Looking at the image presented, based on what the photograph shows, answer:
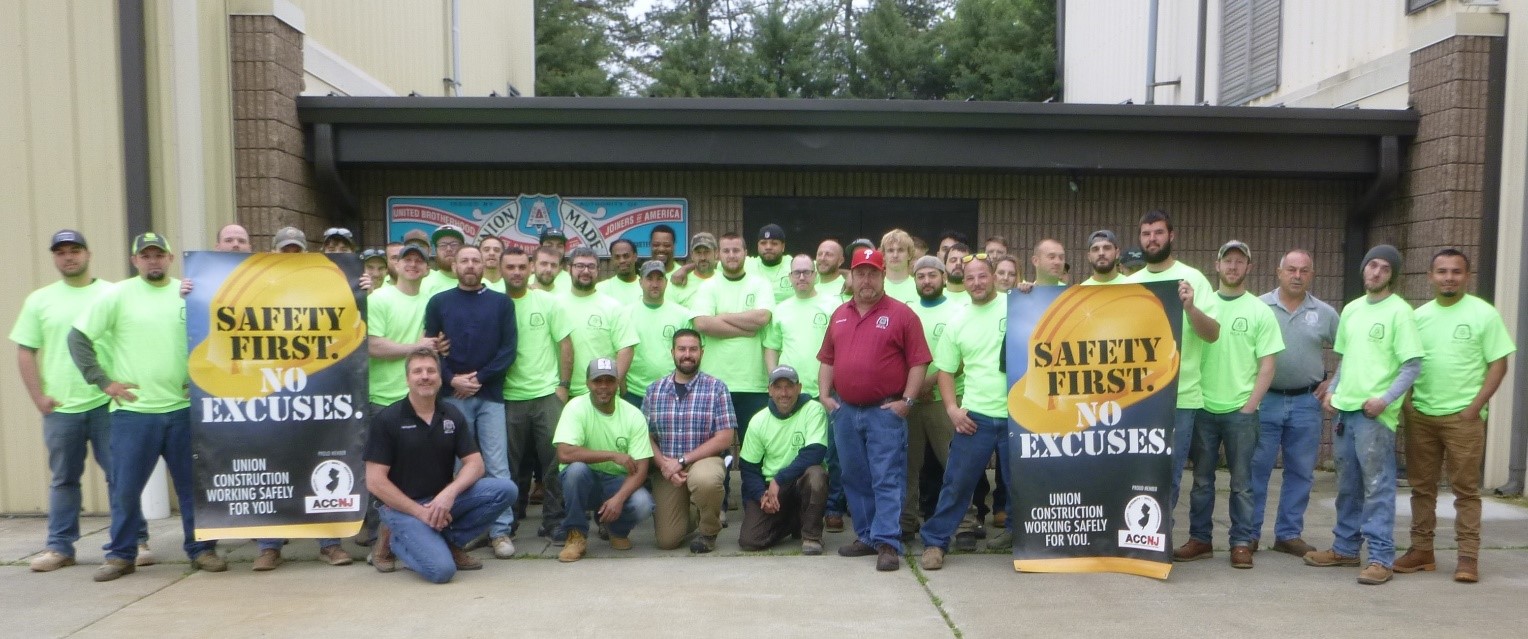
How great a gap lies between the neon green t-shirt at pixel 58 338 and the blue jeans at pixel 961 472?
478 centimetres

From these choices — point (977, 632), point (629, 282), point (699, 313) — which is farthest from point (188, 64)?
point (977, 632)

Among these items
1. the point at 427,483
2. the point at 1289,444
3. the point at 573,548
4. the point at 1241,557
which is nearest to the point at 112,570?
the point at 427,483

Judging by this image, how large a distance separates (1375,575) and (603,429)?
434 centimetres

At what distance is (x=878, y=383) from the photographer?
6.41 m

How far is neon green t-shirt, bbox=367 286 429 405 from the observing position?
22.7 feet

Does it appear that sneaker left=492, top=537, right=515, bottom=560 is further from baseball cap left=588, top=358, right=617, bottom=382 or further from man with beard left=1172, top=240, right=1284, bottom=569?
man with beard left=1172, top=240, right=1284, bottom=569

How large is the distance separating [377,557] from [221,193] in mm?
3277

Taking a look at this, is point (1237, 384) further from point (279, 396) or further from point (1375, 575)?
point (279, 396)

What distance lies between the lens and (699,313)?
303 inches

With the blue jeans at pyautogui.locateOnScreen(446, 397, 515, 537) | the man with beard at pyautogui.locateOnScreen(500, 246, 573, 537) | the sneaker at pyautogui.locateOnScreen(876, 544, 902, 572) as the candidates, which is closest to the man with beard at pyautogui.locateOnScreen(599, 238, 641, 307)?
the man with beard at pyautogui.locateOnScreen(500, 246, 573, 537)

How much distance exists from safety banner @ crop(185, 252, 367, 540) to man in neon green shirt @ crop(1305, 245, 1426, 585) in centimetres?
557

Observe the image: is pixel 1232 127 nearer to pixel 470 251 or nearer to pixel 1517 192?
pixel 1517 192

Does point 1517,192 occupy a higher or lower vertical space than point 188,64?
lower

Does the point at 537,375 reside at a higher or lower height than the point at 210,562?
higher
